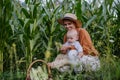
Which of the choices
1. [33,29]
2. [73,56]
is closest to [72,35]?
[73,56]

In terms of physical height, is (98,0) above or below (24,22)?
above

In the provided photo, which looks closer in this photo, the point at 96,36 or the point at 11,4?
the point at 11,4

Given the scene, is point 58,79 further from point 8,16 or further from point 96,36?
point 96,36

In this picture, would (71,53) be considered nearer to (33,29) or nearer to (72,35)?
(72,35)

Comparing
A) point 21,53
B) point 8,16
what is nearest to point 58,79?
point 8,16

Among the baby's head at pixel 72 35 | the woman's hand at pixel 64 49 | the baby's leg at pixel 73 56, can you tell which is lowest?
the baby's leg at pixel 73 56

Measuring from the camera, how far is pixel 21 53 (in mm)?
5562

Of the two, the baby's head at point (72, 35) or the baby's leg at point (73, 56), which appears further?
the baby's head at point (72, 35)

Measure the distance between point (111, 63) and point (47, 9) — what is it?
1.38 metres

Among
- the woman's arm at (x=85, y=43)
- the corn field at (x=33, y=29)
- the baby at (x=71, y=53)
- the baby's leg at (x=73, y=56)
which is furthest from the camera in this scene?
the corn field at (x=33, y=29)

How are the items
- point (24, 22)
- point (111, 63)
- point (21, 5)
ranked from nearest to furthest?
1. point (111, 63)
2. point (24, 22)
3. point (21, 5)

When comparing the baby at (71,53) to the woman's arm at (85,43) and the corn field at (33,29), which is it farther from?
the corn field at (33,29)

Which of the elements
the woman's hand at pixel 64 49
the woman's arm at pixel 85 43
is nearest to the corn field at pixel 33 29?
the woman's arm at pixel 85 43

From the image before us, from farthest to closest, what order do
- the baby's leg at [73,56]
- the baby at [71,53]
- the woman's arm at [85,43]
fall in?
the woman's arm at [85,43], the baby's leg at [73,56], the baby at [71,53]
